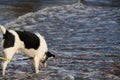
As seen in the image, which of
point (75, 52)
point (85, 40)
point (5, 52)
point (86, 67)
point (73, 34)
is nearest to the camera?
point (5, 52)

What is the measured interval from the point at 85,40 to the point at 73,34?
4.77 ft

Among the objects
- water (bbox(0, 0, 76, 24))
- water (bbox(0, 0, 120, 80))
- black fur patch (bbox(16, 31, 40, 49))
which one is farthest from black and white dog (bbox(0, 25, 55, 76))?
water (bbox(0, 0, 76, 24))

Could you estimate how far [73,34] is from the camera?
15672 mm

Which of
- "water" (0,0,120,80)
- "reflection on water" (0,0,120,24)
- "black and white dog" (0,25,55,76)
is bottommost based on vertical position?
"water" (0,0,120,80)

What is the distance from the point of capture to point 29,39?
31.9ft

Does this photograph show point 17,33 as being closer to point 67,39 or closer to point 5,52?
point 5,52

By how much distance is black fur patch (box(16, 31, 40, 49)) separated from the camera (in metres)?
9.65

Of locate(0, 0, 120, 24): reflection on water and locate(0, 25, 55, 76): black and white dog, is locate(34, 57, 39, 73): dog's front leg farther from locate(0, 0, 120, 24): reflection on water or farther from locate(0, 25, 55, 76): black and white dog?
locate(0, 0, 120, 24): reflection on water

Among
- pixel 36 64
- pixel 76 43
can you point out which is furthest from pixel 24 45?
pixel 76 43

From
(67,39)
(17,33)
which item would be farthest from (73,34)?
(17,33)

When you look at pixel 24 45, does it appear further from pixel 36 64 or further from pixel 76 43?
pixel 76 43

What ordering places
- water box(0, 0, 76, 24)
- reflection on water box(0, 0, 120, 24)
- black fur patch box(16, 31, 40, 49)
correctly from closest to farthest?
black fur patch box(16, 31, 40, 49) < water box(0, 0, 76, 24) < reflection on water box(0, 0, 120, 24)

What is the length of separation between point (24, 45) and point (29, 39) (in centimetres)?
18

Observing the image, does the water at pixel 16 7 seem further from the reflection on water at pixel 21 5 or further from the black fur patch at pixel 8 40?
the black fur patch at pixel 8 40
